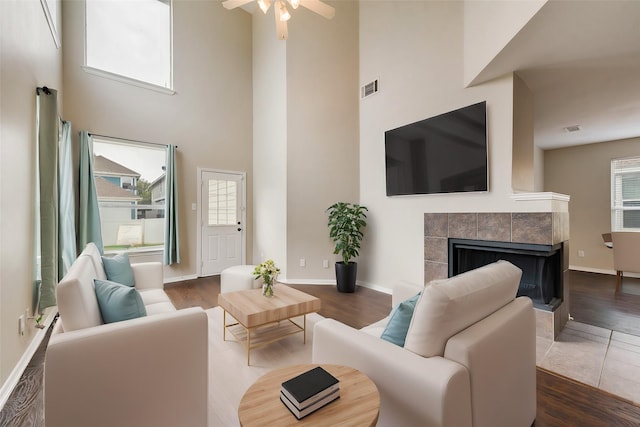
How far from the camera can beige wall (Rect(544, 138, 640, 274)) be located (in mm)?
5152

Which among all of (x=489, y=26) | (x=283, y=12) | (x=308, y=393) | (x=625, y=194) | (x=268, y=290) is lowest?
(x=268, y=290)

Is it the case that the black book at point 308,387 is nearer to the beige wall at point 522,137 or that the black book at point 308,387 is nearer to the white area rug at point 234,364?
the white area rug at point 234,364

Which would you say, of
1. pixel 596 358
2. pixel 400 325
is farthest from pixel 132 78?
pixel 596 358

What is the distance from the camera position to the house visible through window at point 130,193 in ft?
14.4

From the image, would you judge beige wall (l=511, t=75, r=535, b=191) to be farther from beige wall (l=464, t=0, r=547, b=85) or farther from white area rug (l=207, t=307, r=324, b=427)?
white area rug (l=207, t=307, r=324, b=427)

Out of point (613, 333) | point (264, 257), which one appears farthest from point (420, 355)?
point (264, 257)

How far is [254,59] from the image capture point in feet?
18.8

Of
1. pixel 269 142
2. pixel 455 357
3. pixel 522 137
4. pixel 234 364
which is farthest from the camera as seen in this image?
pixel 269 142

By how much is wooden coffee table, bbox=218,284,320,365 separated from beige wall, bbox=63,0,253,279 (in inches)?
111

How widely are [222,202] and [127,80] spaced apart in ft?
8.00

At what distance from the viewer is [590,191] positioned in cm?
538

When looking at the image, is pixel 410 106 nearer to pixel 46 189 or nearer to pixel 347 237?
pixel 347 237

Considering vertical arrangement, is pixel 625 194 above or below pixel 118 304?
above

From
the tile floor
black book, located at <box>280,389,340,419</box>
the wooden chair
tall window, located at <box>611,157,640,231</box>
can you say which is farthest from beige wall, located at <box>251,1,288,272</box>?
tall window, located at <box>611,157,640,231</box>
